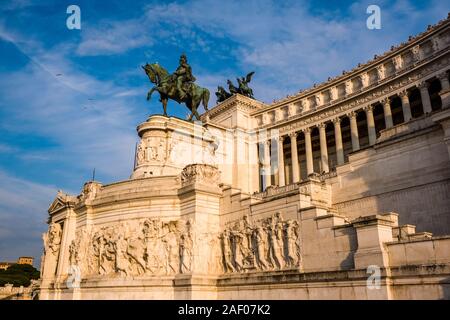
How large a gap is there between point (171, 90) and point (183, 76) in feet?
7.39

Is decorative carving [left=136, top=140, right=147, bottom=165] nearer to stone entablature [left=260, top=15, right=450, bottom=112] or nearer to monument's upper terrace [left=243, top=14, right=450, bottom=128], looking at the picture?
monument's upper terrace [left=243, top=14, right=450, bottom=128]

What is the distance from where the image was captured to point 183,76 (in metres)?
39.4

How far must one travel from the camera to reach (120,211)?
23.9 metres

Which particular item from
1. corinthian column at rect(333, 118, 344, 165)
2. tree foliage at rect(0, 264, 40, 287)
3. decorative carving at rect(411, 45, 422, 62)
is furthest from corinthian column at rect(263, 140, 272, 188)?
tree foliage at rect(0, 264, 40, 287)

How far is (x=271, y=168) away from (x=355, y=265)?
154 ft

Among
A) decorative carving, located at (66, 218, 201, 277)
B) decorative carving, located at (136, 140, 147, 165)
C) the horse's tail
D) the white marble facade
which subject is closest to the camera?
the white marble facade

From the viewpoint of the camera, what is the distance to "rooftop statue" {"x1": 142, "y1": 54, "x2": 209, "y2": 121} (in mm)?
38156

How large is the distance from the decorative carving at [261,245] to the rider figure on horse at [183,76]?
66.0ft

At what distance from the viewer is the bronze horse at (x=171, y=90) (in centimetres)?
3803

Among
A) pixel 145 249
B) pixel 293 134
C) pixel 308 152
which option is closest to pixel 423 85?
pixel 308 152

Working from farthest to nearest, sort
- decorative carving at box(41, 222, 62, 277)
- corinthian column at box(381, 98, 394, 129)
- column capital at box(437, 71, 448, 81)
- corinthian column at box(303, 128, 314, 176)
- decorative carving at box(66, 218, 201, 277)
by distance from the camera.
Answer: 1. corinthian column at box(303, 128, 314, 176)
2. corinthian column at box(381, 98, 394, 129)
3. column capital at box(437, 71, 448, 81)
4. decorative carving at box(41, 222, 62, 277)
5. decorative carving at box(66, 218, 201, 277)

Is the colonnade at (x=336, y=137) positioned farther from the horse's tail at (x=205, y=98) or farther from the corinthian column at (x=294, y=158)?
the horse's tail at (x=205, y=98)

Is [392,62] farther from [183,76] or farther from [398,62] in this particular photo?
[183,76]

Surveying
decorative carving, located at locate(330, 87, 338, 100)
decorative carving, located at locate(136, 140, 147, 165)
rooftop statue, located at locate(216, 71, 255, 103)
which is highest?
rooftop statue, located at locate(216, 71, 255, 103)
